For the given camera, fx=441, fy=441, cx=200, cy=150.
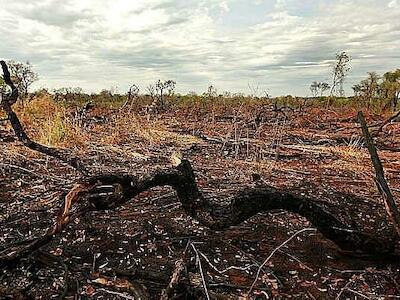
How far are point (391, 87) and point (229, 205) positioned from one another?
13537 mm

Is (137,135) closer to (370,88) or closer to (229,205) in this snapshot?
(229,205)

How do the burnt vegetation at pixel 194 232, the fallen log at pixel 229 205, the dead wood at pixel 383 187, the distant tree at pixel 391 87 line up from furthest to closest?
the distant tree at pixel 391 87 < the fallen log at pixel 229 205 < the burnt vegetation at pixel 194 232 < the dead wood at pixel 383 187

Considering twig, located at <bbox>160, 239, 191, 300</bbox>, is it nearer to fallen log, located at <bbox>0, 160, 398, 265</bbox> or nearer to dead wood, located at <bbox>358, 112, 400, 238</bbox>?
fallen log, located at <bbox>0, 160, 398, 265</bbox>

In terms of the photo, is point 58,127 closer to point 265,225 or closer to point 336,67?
point 265,225

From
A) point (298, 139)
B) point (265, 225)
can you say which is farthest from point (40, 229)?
point (298, 139)

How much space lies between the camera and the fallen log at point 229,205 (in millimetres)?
2172

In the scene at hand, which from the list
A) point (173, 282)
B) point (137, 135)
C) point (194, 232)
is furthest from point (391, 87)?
point (173, 282)

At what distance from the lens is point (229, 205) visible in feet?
7.43

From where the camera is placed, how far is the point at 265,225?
2807 millimetres

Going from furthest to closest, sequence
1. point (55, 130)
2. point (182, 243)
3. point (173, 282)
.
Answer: point (55, 130), point (182, 243), point (173, 282)

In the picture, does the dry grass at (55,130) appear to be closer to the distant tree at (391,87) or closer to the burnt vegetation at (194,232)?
the burnt vegetation at (194,232)

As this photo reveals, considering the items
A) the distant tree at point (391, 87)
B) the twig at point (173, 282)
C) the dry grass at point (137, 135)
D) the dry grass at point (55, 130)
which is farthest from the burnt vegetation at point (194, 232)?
the distant tree at point (391, 87)

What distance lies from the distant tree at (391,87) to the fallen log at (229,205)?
1274 cm

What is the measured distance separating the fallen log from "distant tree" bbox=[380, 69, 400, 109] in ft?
41.8
